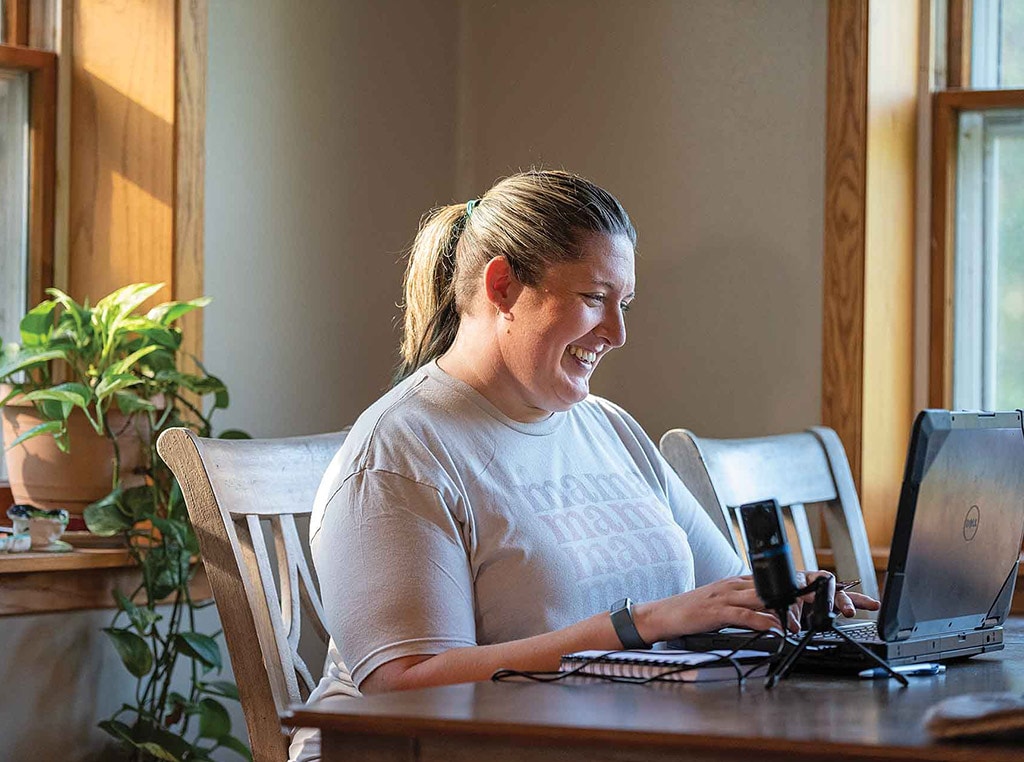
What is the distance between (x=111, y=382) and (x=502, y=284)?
76 cm

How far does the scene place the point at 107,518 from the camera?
232cm

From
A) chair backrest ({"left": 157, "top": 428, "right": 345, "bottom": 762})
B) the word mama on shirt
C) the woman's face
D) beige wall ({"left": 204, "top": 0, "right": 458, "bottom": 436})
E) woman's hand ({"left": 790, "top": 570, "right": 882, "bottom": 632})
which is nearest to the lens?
woman's hand ({"left": 790, "top": 570, "right": 882, "bottom": 632})

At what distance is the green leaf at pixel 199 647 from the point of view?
2.36 meters

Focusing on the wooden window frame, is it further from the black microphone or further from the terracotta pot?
the black microphone

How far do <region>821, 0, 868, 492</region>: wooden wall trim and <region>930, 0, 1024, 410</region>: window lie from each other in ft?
0.81

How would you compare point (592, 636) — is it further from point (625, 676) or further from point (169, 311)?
point (169, 311)

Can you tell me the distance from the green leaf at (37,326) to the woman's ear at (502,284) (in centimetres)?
87

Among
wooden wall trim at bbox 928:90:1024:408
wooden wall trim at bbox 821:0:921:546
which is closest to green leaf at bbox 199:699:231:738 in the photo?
wooden wall trim at bbox 821:0:921:546

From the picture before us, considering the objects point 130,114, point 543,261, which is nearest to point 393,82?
point 130,114

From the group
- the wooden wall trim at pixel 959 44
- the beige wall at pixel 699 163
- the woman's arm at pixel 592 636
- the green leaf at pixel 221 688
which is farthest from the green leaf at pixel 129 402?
the wooden wall trim at pixel 959 44

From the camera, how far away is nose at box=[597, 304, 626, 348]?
1.89m

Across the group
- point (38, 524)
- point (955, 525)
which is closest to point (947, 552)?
point (955, 525)

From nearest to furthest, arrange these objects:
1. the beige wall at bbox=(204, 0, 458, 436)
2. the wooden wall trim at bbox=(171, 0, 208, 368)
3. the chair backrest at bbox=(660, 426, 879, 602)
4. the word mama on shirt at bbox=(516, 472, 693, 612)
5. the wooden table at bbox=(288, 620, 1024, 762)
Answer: the wooden table at bbox=(288, 620, 1024, 762)
the word mama on shirt at bbox=(516, 472, 693, 612)
the chair backrest at bbox=(660, 426, 879, 602)
the wooden wall trim at bbox=(171, 0, 208, 368)
the beige wall at bbox=(204, 0, 458, 436)

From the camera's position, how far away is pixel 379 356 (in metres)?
3.04
